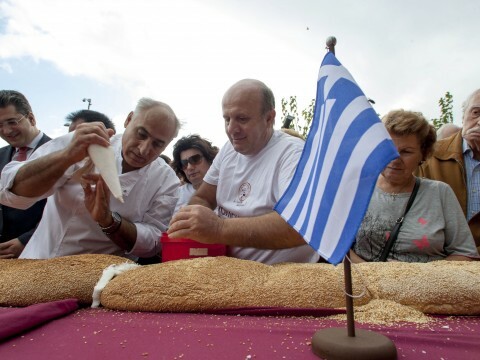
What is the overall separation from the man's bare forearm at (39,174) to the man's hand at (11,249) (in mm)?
680

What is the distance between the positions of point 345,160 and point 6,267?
125 centimetres

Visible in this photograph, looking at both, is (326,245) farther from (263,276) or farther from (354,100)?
(263,276)

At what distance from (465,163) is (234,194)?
1324mm

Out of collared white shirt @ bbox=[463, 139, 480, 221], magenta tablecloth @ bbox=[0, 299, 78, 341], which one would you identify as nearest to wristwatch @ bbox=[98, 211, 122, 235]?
magenta tablecloth @ bbox=[0, 299, 78, 341]

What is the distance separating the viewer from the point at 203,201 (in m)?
2.11

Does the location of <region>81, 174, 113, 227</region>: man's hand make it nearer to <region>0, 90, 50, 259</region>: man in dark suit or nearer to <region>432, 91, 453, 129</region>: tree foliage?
<region>0, 90, 50, 259</region>: man in dark suit

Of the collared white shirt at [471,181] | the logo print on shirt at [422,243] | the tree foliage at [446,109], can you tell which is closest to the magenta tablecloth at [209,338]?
the logo print on shirt at [422,243]

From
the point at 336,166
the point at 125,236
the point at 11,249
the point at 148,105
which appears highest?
the point at 148,105

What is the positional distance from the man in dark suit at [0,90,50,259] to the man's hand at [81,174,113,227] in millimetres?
882

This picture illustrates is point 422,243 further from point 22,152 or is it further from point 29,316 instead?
point 22,152

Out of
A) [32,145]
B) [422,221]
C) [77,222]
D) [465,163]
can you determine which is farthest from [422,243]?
[32,145]

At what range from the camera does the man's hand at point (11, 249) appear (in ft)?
7.36

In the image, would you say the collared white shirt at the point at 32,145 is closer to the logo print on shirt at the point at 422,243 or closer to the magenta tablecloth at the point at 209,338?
the magenta tablecloth at the point at 209,338

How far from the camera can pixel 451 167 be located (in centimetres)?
225
